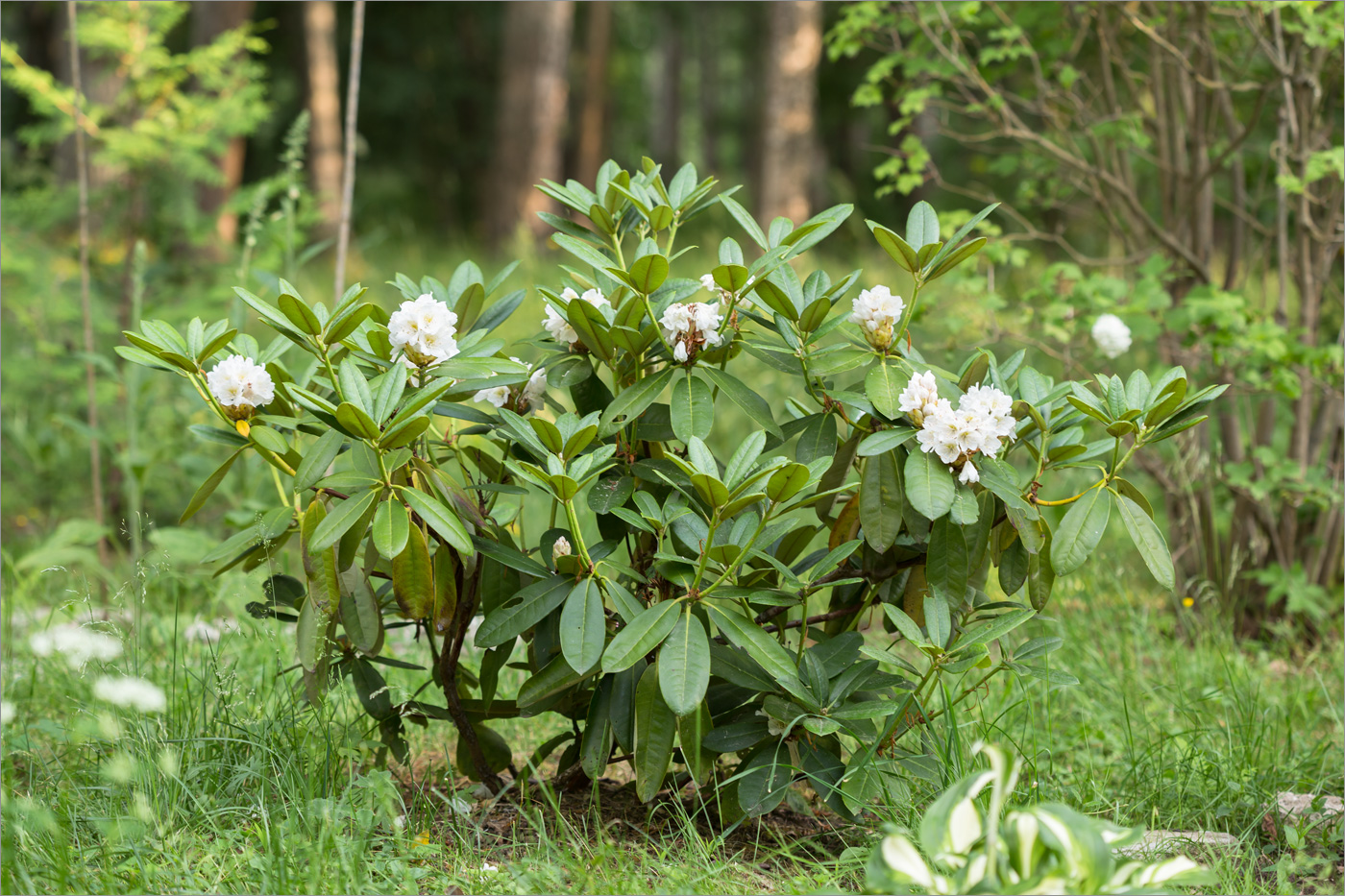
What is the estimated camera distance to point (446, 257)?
28.6ft

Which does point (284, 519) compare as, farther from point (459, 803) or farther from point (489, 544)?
point (459, 803)

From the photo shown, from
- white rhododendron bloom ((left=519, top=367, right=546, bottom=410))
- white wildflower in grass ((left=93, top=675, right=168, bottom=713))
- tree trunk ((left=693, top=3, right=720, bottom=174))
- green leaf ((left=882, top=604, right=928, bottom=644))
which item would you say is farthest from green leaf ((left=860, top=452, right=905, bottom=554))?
tree trunk ((left=693, top=3, right=720, bottom=174))

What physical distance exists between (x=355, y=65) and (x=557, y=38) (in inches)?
233

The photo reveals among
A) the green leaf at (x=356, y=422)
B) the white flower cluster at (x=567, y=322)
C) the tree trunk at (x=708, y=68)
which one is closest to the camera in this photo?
the green leaf at (x=356, y=422)

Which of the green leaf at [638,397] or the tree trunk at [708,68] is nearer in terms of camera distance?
the green leaf at [638,397]

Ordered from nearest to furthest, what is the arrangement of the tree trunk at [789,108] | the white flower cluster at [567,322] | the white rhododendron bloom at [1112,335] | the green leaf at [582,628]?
the green leaf at [582,628]
the white flower cluster at [567,322]
the white rhododendron bloom at [1112,335]
the tree trunk at [789,108]

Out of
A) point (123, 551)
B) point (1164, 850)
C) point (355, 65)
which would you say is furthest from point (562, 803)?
point (123, 551)

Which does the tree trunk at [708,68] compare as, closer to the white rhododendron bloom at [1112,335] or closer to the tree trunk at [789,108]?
the tree trunk at [789,108]

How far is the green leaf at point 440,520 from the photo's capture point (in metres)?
1.52

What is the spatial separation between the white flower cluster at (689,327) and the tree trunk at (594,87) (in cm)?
1078

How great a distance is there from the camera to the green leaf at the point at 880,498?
166cm

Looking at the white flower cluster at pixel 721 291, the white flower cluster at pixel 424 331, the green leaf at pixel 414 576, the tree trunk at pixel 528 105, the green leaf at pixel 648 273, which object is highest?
the tree trunk at pixel 528 105

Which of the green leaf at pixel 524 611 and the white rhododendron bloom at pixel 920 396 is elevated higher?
the white rhododendron bloom at pixel 920 396

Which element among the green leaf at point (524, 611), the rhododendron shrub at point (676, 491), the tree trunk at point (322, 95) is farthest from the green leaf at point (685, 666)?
the tree trunk at point (322, 95)
